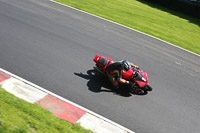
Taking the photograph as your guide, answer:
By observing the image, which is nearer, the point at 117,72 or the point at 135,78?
the point at 117,72

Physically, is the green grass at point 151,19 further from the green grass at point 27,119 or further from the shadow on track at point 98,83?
the green grass at point 27,119

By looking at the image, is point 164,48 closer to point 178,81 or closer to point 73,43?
point 178,81

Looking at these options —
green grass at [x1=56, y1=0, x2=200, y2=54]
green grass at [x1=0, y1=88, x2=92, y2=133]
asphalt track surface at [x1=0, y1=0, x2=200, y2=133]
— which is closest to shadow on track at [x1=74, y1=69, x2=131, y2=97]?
asphalt track surface at [x1=0, y1=0, x2=200, y2=133]

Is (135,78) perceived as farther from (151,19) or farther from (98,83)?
(151,19)

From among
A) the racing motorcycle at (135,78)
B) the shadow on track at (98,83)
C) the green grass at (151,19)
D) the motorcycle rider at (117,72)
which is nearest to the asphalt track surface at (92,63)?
the shadow on track at (98,83)

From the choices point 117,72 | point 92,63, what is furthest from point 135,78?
point 92,63

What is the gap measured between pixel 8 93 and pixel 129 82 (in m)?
4.71

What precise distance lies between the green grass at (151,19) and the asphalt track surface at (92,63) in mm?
1664

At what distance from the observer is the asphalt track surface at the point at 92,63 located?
358 inches

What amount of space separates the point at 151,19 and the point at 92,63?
11647 millimetres

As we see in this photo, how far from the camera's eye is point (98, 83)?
10.3 meters

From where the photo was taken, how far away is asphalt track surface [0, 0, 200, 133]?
29.8 feet

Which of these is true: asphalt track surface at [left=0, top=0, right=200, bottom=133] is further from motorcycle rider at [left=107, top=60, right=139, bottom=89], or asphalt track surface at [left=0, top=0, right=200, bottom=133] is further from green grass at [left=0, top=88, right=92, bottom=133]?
green grass at [left=0, top=88, right=92, bottom=133]

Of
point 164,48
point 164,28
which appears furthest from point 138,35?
point 164,28
